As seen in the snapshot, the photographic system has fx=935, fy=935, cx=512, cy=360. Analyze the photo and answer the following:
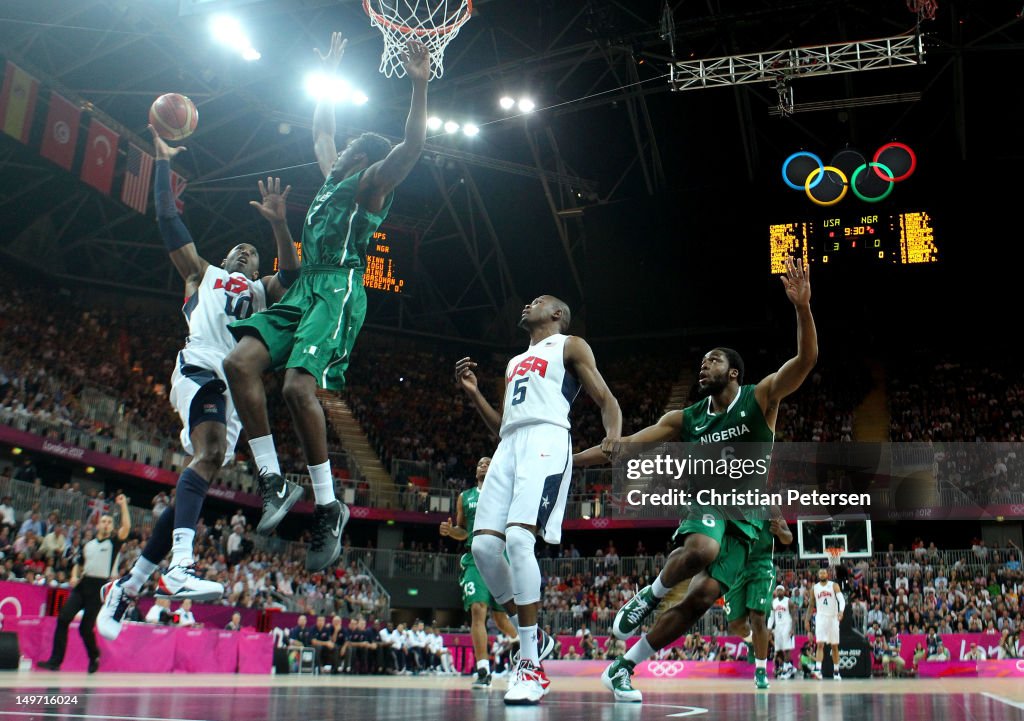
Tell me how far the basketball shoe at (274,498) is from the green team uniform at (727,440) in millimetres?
2927

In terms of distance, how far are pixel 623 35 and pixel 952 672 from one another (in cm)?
1465

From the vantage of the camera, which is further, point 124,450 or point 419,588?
point 419,588

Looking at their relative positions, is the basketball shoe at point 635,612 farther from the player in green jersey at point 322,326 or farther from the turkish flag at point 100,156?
the turkish flag at point 100,156

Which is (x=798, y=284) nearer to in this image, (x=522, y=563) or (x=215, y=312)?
(x=522, y=563)

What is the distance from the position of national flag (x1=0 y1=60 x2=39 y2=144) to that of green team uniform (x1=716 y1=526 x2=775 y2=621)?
16.7 m

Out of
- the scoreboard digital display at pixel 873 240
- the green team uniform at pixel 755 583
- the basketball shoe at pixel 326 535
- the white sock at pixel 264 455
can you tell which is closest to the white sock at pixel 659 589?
the green team uniform at pixel 755 583

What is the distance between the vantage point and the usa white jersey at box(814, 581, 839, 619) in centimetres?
1504

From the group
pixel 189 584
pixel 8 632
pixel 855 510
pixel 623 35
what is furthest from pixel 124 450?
pixel 189 584

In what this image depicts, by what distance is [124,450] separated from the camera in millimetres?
22953

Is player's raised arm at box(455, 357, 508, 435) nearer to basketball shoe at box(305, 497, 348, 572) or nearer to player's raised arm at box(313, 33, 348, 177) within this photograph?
basketball shoe at box(305, 497, 348, 572)

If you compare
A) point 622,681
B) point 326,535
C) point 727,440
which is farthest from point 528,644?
point 727,440

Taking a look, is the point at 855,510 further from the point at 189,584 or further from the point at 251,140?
the point at 189,584

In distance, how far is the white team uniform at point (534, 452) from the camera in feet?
17.6

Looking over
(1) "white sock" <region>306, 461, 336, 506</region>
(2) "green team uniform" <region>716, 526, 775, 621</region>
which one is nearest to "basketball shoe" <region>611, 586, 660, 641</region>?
(2) "green team uniform" <region>716, 526, 775, 621</region>
